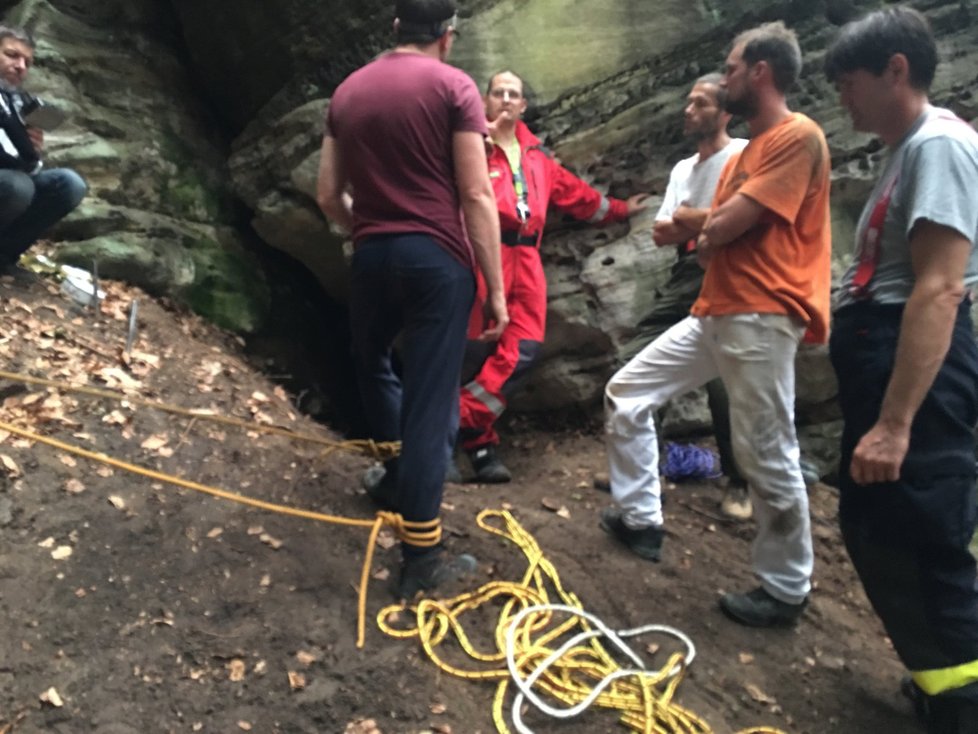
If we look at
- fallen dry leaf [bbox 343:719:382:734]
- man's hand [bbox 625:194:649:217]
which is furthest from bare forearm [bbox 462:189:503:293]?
man's hand [bbox 625:194:649:217]

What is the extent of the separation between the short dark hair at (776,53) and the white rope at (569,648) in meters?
2.26

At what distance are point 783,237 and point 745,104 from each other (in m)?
0.59

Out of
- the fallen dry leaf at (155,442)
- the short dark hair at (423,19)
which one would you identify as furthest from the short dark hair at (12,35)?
the short dark hair at (423,19)

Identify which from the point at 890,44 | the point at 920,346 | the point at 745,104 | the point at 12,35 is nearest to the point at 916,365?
the point at 920,346

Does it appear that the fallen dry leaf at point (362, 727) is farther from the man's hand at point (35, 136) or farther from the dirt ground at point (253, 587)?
the man's hand at point (35, 136)

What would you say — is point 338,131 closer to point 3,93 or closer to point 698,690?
point 698,690

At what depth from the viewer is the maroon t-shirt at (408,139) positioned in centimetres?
275

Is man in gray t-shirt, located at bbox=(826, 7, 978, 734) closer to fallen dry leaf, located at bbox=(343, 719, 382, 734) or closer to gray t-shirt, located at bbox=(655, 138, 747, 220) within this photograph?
gray t-shirt, located at bbox=(655, 138, 747, 220)

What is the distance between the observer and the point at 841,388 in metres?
2.67

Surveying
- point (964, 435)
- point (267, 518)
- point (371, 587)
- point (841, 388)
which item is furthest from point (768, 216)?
point (267, 518)

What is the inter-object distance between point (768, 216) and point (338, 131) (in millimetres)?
1735

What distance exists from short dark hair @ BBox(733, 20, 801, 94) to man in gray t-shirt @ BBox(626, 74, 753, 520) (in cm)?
88

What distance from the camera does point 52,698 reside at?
2.35m

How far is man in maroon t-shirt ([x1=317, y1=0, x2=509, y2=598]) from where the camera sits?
2771 millimetres
